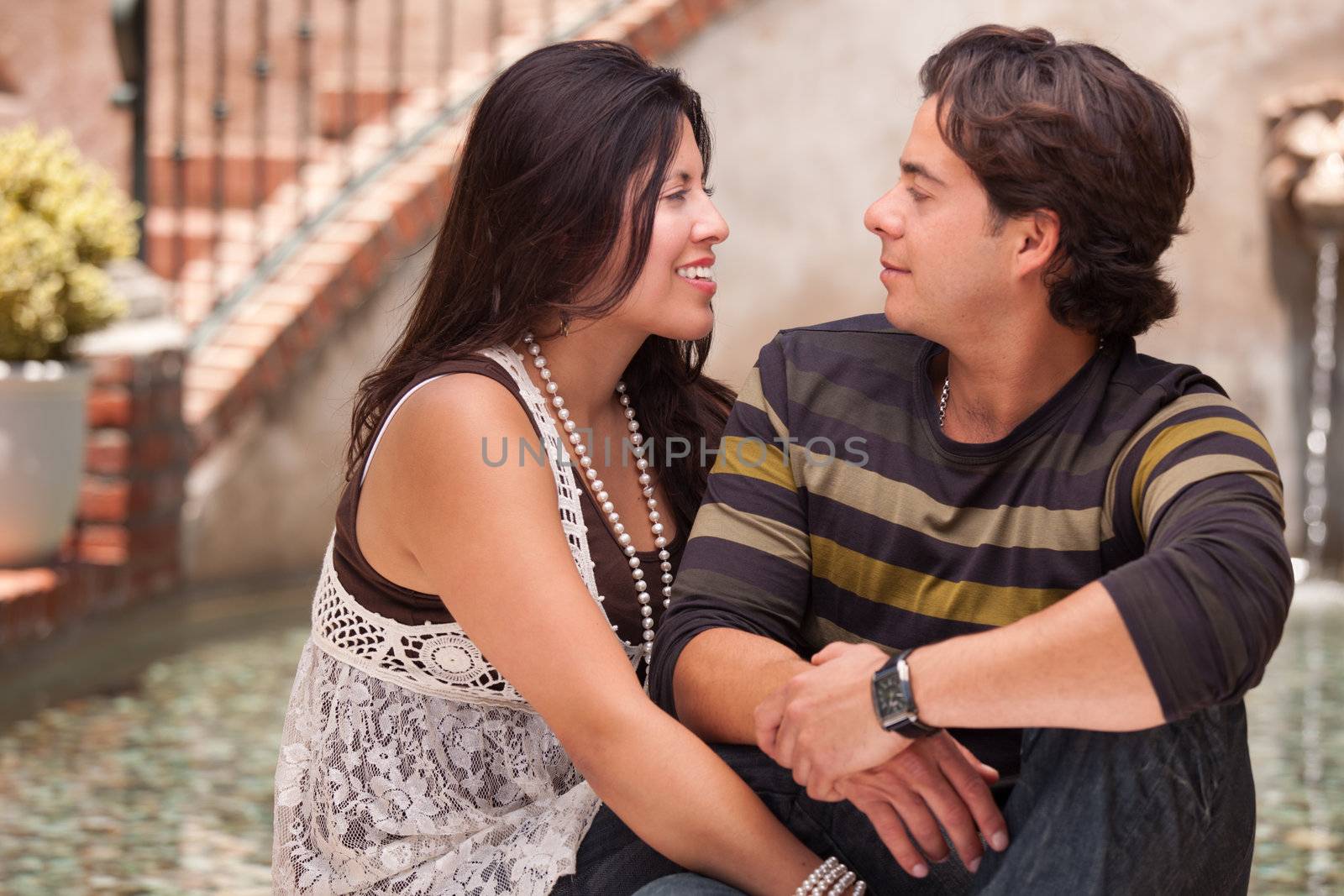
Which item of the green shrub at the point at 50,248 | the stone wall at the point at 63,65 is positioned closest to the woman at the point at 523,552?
the green shrub at the point at 50,248

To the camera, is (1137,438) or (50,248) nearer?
(1137,438)

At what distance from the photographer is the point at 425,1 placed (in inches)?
Answer: 250

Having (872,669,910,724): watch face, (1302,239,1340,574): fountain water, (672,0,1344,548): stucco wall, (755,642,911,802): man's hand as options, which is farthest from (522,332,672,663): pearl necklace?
(1302,239,1340,574): fountain water

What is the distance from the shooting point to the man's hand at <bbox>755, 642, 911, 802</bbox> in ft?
5.36

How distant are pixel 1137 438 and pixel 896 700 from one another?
45 centimetres

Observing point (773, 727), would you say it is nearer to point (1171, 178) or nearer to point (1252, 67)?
point (1171, 178)

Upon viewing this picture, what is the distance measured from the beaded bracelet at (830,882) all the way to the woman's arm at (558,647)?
0.6 inches

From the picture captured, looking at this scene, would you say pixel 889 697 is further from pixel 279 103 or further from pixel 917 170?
pixel 279 103

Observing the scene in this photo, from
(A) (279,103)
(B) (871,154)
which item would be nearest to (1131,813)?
(B) (871,154)

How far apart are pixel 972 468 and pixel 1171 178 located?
41 cm

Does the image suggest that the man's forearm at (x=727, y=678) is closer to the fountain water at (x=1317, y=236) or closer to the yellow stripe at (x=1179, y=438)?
the yellow stripe at (x=1179, y=438)

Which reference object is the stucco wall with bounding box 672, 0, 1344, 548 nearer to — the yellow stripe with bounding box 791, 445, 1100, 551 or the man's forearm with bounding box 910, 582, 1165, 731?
the yellow stripe with bounding box 791, 445, 1100, 551

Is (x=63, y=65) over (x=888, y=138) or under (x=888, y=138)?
under

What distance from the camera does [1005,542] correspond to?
1.84 metres
